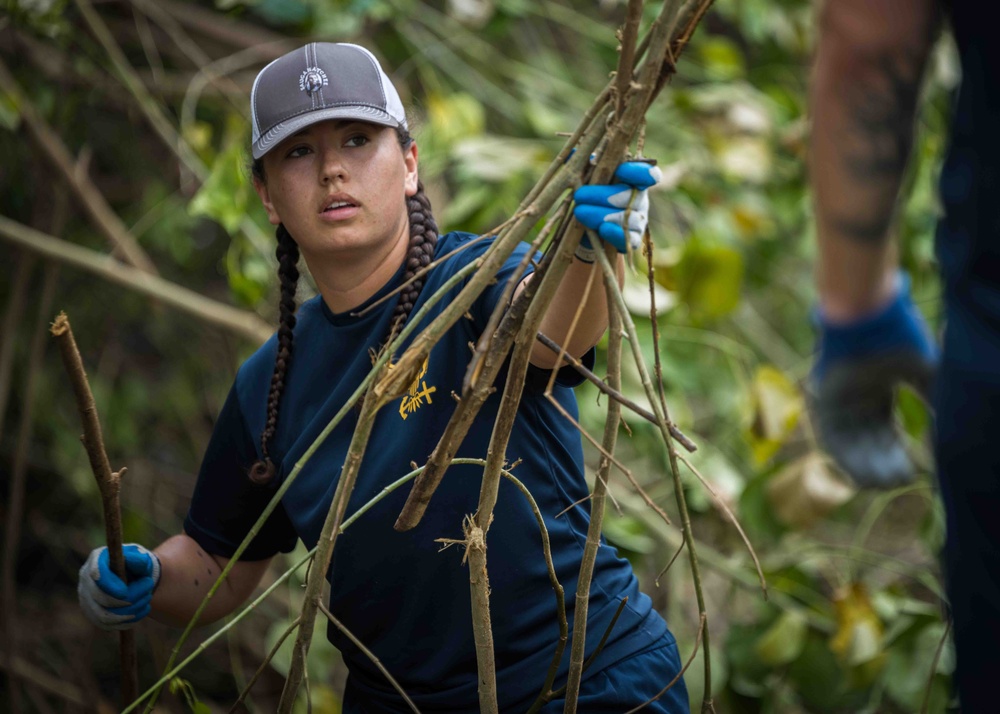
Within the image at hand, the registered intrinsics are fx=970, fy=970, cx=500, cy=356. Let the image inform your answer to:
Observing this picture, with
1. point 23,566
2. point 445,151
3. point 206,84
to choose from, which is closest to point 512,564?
point 445,151

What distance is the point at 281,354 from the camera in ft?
5.18

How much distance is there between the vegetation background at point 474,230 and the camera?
8.02 feet

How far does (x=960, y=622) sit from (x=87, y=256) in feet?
7.79

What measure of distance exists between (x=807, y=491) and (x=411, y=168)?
53.6 inches

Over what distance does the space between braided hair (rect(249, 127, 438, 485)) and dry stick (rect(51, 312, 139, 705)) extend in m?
0.22

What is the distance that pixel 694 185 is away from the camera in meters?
3.18

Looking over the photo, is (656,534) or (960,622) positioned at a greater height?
(960,622)

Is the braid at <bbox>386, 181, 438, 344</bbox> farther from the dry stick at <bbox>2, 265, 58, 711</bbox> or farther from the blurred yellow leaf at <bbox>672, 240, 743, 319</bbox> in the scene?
the dry stick at <bbox>2, 265, 58, 711</bbox>

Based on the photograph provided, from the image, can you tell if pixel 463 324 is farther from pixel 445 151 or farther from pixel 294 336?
pixel 445 151

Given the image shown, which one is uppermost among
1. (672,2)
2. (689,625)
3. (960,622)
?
(672,2)

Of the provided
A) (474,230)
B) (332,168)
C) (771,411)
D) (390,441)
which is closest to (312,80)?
(332,168)

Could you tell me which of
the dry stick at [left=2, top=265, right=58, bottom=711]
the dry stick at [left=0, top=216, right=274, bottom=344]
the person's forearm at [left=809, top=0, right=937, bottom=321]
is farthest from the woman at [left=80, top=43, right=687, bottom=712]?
the dry stick at [left=2, top=265, right=58, bottom=711]

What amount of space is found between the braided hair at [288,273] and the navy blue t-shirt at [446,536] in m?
0.05

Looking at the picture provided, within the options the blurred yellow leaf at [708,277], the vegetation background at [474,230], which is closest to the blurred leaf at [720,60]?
the vegetation background at [474,230]
